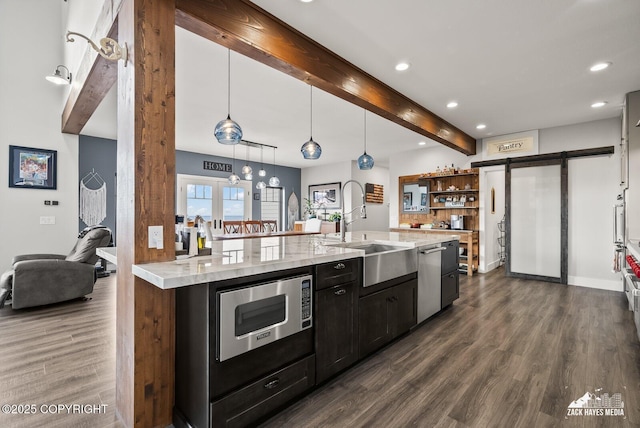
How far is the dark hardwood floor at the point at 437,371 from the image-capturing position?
1.74 meters

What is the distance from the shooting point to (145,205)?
163 cm

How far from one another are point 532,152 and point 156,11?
5.96 meters

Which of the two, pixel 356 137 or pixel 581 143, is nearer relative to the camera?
pixel 581 143

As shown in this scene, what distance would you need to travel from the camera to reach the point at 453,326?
10.3 feet

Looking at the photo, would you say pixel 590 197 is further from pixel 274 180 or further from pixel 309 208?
pixel 309 208

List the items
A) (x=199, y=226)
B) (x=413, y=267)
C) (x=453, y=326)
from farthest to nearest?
1. (x=453, y=326)
2. (x=413, y=267)
3. (x=199, y=226)

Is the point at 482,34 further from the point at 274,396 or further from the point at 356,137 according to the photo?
the point at 356,137

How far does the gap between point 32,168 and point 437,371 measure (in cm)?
597

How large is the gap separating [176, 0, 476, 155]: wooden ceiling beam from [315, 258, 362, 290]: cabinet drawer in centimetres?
168

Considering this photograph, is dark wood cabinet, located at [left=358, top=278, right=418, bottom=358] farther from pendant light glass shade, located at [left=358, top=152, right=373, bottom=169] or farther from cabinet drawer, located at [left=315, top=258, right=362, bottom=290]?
pendant light glass shade, located at [left=358, top=152, right=373, bottom=169]

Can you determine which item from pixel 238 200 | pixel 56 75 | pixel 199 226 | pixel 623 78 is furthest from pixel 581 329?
pixel 238 200

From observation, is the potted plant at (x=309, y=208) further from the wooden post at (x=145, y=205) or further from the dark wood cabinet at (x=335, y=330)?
the wooden post at (x=145, y=205)

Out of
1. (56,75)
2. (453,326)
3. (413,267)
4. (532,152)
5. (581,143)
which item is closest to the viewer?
(413,267)

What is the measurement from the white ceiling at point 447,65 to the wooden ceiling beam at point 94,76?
49 cm
